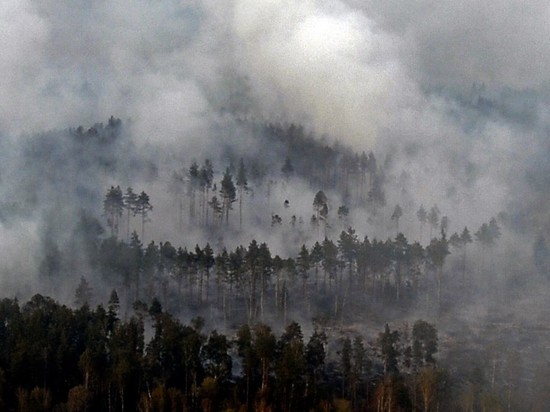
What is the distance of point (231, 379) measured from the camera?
79.8 metres

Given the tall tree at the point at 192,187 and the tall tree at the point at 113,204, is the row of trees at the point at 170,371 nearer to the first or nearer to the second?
the tall tree at the point at 113,204

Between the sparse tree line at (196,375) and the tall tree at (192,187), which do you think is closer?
the sparse tree line at (196,375)

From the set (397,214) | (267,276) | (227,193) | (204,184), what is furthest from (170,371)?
(204,184)

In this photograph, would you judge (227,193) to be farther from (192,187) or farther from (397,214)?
(397,214)

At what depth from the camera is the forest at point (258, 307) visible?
71.0 meters

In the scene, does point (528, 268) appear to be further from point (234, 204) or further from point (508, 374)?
point (234, 204)

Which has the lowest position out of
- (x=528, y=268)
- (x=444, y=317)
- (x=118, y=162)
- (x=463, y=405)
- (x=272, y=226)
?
(x=463, y=405)

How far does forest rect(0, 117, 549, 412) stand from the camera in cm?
7100

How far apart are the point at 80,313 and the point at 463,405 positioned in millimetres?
50943

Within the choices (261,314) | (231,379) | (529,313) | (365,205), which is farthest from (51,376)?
(365,205)

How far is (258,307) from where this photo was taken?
374 ft

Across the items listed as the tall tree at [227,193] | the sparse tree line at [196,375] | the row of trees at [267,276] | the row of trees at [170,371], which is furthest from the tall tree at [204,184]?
the row of trees at [170,371]

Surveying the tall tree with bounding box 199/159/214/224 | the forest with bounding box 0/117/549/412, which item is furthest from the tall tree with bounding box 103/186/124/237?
the tall tree with bounding box 199/159/214/224

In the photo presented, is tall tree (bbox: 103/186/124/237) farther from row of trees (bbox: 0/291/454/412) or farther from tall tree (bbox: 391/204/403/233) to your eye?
tall tree (bbox: 391/204/403/233)
